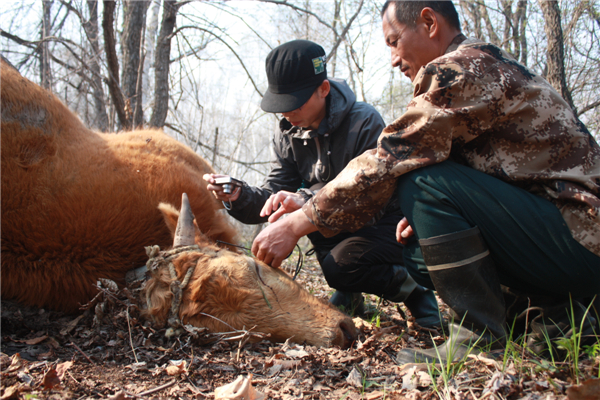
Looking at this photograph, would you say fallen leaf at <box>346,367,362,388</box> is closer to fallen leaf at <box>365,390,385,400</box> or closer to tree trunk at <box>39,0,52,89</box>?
fallen leaf at <box>365,390,385,400</box>

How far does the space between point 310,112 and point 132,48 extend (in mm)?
4162

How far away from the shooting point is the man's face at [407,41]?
2.67 meters

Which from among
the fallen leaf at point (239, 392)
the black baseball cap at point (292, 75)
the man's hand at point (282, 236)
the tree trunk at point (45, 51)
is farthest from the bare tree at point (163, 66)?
the fallen leaf at point (239, 392)

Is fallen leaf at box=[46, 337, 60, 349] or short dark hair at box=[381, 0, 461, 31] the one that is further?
fallen leaf at box=[46, 337, 60, 349]

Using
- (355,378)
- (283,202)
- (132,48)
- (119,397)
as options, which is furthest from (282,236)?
(132,48)

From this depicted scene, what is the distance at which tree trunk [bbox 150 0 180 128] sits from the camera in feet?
22.6

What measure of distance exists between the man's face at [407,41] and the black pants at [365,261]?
1.53 metres

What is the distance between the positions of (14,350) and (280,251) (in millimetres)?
1829

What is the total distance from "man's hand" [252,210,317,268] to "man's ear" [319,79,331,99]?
1.50 m

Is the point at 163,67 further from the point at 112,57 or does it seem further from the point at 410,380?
the point at 410,380

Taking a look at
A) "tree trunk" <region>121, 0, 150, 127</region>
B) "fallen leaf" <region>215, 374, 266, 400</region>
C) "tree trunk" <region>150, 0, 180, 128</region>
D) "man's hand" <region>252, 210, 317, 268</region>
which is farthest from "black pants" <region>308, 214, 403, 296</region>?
"tree trunk" <region>150, 0, 180, 128</region>

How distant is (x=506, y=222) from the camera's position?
228cm

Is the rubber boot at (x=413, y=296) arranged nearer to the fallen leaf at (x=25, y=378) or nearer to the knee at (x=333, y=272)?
the knee at (x=333, y=272)

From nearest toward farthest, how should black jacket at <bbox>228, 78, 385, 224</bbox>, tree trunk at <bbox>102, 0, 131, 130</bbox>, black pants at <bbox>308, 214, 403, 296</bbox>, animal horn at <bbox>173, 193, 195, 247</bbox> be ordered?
animal horn at <bbox>173, 193, 195, 247</bbox>, black pants at <bbox>308, 214, 403, 296</bbox>, black jacket at <bbox>228, 78, 385, 224</bbox>, tree trunk at <bbox>102, 0, 131, 130</bbox>
